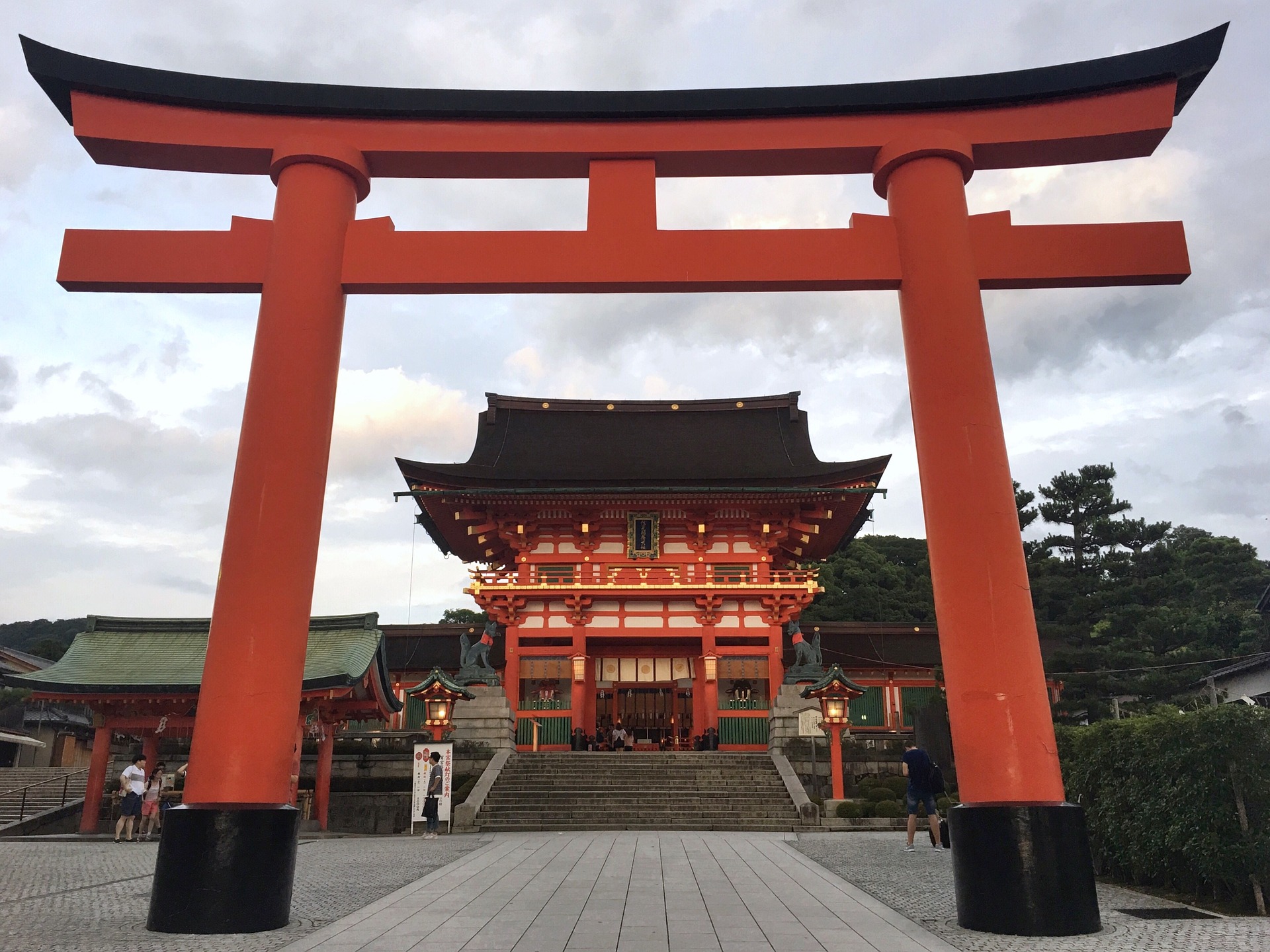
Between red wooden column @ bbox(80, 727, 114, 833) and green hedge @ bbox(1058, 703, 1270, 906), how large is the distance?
16.5 meters

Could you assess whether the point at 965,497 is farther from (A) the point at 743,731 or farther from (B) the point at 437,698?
(A) the point at 743,731

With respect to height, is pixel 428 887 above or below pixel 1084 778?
below

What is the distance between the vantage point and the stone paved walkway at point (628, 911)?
540cm

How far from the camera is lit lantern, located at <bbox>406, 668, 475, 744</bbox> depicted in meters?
17.0

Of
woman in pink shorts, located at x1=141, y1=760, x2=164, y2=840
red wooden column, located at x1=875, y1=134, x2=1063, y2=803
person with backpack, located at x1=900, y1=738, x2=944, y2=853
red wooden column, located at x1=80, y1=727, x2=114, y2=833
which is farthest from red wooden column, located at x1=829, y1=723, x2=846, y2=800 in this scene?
red wooden column, located at x1=80, y1=727, x2=114, y2=833

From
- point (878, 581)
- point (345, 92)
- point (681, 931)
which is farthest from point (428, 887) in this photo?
point (878, 581)

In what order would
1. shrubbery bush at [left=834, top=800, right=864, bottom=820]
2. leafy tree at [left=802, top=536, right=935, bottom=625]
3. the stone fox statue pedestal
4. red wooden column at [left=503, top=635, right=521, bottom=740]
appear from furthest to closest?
leafy tree at [left=802, top=536, right=935, bottom=625], red wooden column at [left=503, top=635, right=521, bottom=740], the stone fox statue pedestal, shrubbery bush at [left=834, top=800, right=864, bottom=820]

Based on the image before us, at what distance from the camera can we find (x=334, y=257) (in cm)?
693

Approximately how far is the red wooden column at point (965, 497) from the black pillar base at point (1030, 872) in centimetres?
15

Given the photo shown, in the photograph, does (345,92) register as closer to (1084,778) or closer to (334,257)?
(334,257)

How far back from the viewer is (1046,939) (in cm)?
532

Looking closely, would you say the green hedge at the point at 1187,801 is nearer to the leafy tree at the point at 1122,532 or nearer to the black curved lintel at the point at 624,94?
the black curved lintel at the point at 624,94

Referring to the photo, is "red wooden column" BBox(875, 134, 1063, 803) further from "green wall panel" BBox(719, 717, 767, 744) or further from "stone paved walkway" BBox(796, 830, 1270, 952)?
"green wall panel" BBox(719, 717, 767, 744)

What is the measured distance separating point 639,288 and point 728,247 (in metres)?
0.78
